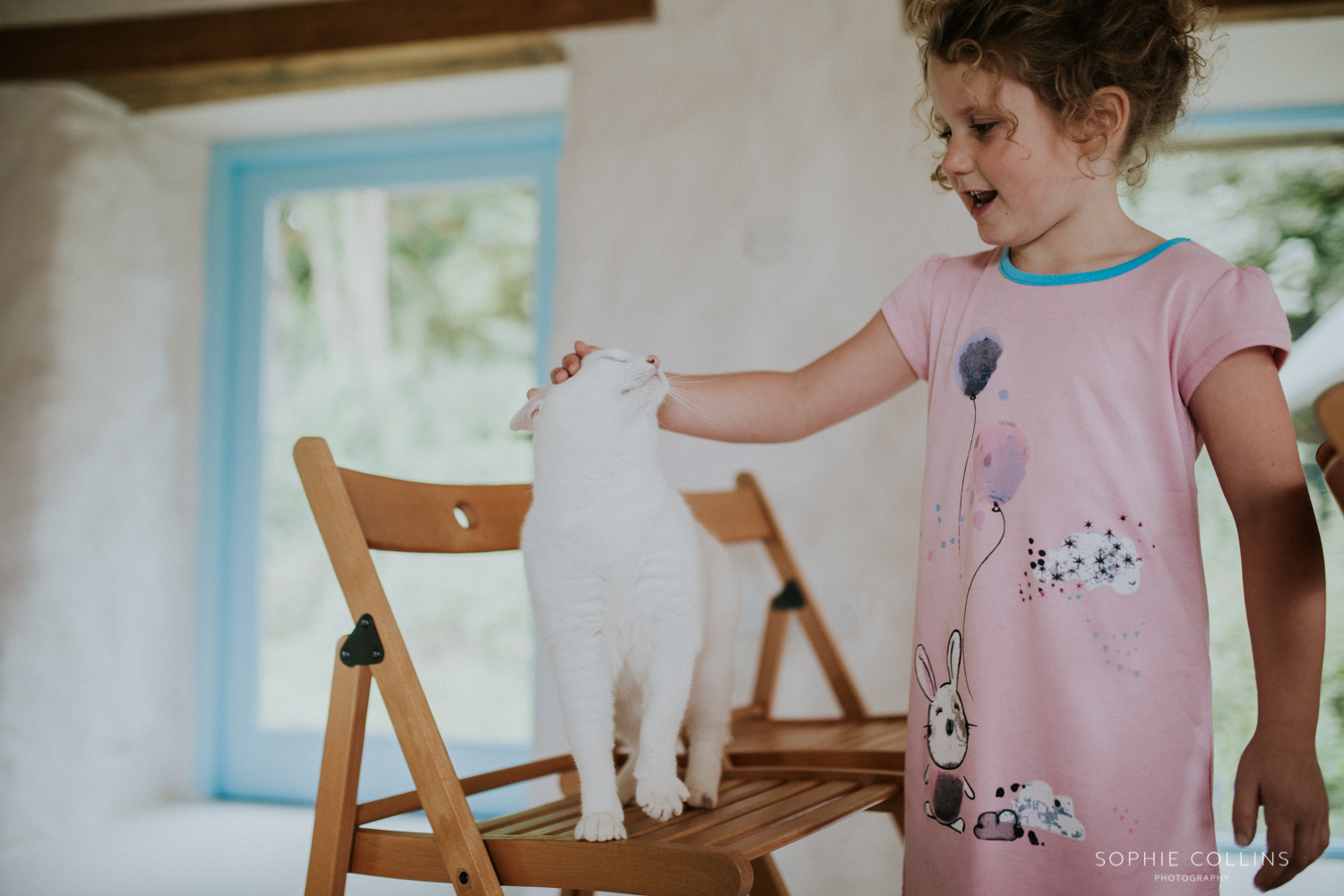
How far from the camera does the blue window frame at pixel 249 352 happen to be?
2.26 metres

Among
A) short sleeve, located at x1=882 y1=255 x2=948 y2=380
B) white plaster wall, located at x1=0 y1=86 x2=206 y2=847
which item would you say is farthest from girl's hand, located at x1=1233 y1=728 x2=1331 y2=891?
white plaster wall, located at x1=0 y1=86 x2=206 y2=847

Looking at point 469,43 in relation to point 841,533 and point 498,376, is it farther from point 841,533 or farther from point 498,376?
point 841,533

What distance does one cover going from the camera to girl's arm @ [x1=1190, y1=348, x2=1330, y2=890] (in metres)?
0.68

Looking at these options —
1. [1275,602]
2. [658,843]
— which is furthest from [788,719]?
[1275,602]

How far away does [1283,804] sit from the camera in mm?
677

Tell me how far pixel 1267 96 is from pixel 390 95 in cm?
191

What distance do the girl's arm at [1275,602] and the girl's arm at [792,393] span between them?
32 centimetres

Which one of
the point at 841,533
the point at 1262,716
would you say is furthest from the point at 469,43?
the point at 1262,716

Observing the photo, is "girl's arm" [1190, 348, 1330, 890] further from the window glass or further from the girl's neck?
the window glass

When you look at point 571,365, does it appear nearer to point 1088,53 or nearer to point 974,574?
point 974,574

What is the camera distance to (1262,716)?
0.70 metres

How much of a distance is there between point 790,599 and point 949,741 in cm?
69

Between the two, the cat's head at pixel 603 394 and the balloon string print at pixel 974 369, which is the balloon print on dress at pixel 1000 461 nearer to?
the balloon string print at pixel 974 369

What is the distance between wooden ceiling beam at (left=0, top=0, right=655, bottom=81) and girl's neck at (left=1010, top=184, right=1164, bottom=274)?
1319 mm
